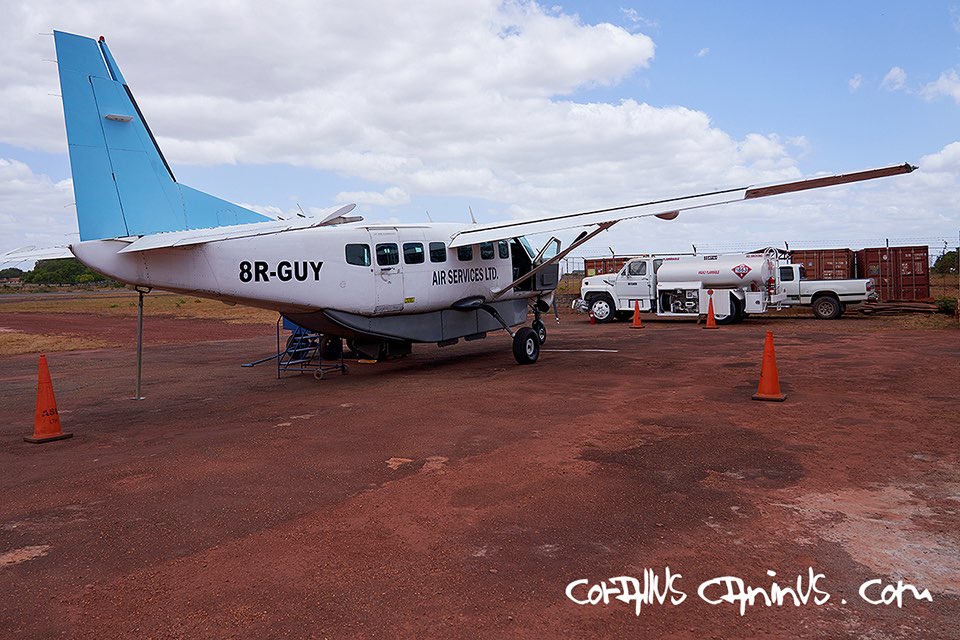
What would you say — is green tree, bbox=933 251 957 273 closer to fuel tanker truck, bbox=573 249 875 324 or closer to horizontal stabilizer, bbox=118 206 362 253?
fuel tanker truck, bbox=573 249 875 324

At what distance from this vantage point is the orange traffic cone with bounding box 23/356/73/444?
8.81 metres

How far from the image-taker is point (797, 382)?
11.5 m

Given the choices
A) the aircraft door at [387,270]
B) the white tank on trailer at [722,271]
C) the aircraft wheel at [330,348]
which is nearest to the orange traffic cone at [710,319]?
the white tank on trailer at [722,271]

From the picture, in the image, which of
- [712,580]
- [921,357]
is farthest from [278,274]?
[921,357]

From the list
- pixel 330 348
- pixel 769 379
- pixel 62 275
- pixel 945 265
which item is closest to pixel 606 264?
pixel 330 348

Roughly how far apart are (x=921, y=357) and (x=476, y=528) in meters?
12.5

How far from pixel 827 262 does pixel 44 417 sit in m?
34.5

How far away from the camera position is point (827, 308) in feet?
82.3

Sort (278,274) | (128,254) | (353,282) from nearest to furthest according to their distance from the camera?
(128,254), (278,274), (353,282)

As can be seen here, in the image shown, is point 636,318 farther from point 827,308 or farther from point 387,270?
point 387,270

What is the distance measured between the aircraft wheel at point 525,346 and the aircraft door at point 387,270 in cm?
272

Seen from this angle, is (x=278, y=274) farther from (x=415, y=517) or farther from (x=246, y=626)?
(x=246, y=626)

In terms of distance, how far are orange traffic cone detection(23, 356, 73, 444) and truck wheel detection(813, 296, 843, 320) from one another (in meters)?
24.0

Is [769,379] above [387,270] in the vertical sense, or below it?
below
